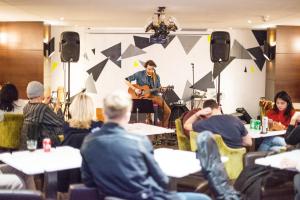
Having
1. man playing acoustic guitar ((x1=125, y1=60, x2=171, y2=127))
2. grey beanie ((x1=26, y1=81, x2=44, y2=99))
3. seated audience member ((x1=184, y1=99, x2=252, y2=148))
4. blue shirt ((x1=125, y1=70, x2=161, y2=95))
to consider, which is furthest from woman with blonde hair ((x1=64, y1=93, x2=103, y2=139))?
blue shirt ((x1=125, y1=70, x2=161, y2=95))

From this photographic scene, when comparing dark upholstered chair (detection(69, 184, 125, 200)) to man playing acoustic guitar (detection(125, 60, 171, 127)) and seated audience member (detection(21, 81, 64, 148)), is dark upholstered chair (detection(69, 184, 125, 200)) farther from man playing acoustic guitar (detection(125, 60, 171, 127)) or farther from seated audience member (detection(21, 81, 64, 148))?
man playing acoustic guitar (detection(125, 60, 171, 127))

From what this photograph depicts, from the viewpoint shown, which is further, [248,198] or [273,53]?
[273,53]

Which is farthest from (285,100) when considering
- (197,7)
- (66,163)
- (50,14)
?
(50,14)

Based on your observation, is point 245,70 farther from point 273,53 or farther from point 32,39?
point 32,39

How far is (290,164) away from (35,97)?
115 inches

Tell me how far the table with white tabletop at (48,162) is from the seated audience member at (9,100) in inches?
75.7

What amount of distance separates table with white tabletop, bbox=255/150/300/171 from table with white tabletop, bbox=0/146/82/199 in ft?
5.00

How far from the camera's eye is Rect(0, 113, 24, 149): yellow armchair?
5820 millimetres

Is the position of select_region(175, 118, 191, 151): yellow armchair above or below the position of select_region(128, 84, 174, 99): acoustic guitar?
below

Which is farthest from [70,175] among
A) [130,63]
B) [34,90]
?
[130,63]

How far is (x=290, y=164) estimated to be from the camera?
3834 millimetres

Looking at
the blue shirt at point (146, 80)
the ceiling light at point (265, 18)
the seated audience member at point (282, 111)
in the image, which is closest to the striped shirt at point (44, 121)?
the seated audience member at point (282, 111)

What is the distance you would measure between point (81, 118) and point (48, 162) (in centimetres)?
70

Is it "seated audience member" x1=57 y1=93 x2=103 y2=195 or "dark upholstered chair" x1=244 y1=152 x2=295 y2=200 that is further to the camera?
"seated audience member" x1=57 y1=93 x2=103 y2=195
